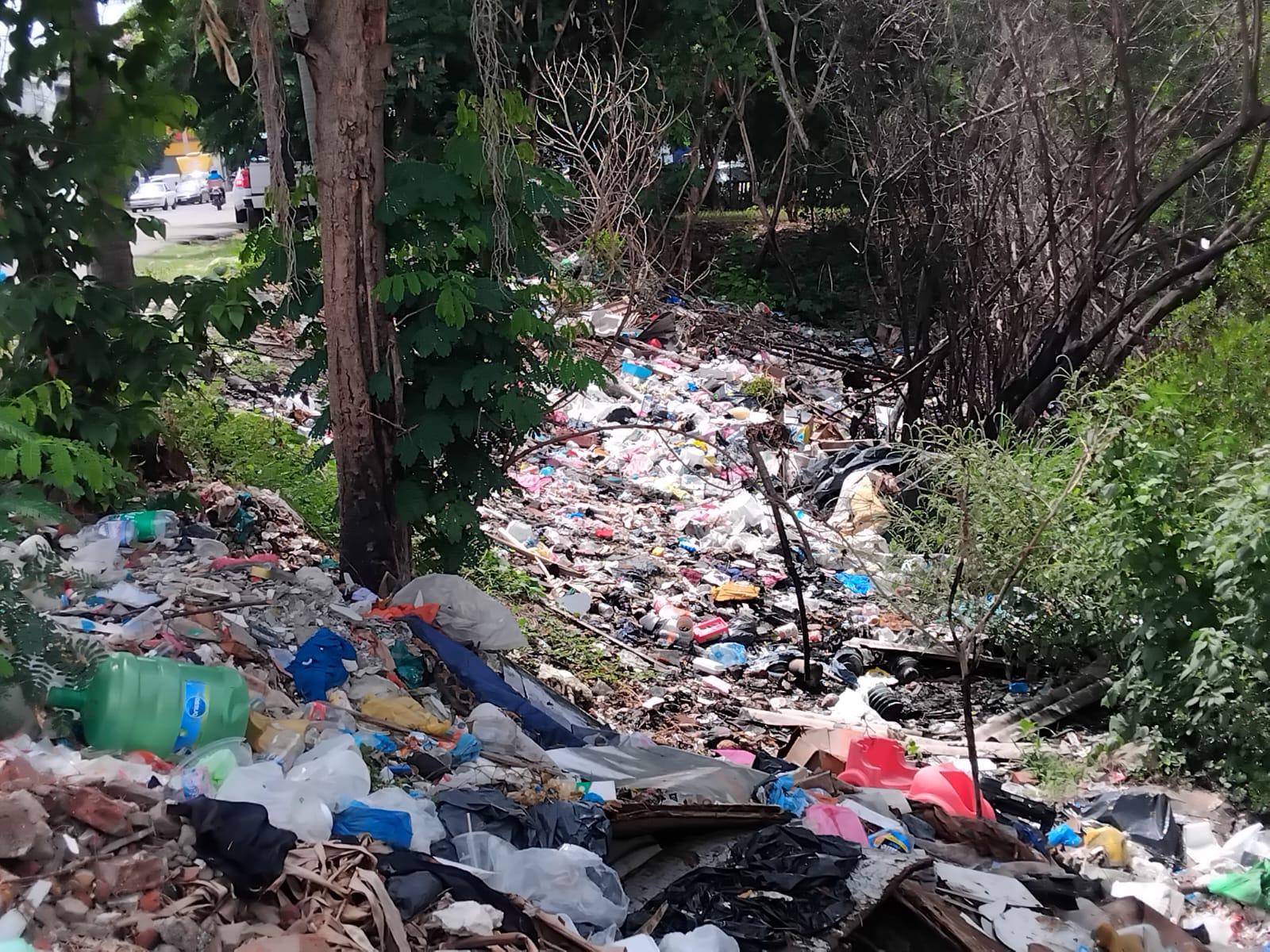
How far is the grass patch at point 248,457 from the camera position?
5867mm

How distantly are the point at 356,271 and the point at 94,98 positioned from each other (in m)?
1.32

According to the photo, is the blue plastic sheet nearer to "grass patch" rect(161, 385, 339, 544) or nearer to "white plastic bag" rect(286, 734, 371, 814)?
"white plastic bag" rect(286, 734, 371, 814)

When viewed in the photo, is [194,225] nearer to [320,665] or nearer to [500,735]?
[320,665]

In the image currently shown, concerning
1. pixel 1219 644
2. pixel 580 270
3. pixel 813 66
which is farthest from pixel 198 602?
pixel 813 66

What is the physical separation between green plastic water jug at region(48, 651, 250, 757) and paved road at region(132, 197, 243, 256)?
10639 mm

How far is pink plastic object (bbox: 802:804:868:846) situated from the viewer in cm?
359

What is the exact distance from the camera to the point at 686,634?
6.43 meters

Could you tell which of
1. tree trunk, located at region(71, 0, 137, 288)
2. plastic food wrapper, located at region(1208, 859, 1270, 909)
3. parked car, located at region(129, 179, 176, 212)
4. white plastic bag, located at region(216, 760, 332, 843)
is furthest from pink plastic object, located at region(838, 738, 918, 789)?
parked car, located at region(129, 179, 176, 212)

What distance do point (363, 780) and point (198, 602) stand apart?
1253mm

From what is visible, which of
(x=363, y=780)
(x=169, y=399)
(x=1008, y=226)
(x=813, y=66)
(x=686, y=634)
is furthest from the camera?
(x=813, y=66)

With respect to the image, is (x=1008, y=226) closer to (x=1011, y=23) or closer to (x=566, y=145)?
(x=1011, y=23)

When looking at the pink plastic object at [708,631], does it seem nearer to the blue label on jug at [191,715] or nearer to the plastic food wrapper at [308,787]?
the plastic food wrapper at [308,787]

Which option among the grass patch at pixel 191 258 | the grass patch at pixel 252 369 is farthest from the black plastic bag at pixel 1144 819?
the grass patch at pixel 191 258

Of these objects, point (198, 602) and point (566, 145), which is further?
point (566, 145)
